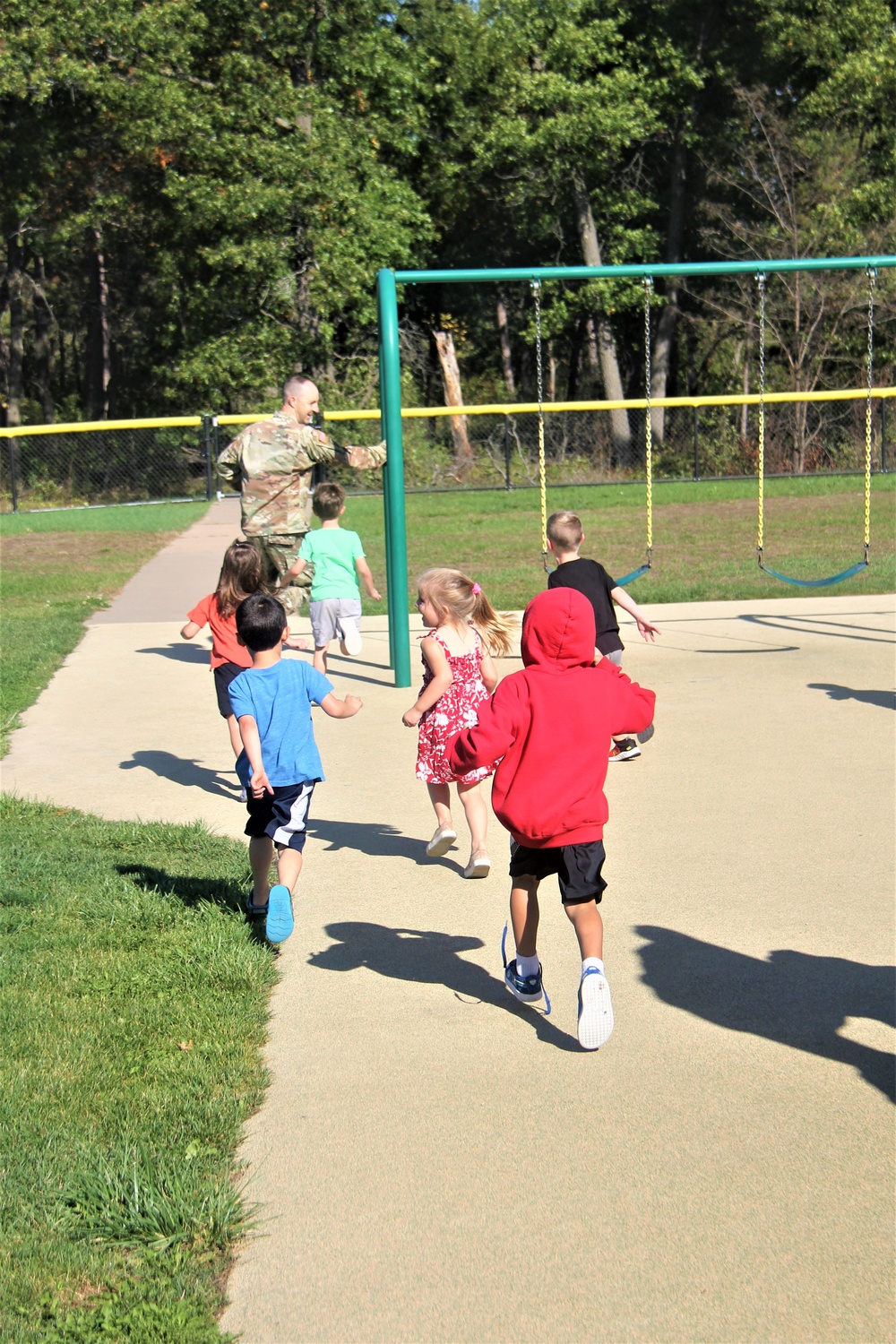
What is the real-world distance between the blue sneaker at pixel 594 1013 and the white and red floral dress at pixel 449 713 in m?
1.74

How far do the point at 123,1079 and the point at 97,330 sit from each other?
1886 inches

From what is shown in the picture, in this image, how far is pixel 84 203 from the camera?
111ft

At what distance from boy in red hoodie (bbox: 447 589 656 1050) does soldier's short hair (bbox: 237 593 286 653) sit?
997 mm

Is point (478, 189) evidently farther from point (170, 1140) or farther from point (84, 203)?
point (170, 1140)

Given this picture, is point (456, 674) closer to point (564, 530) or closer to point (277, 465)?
A: point (564, 530)

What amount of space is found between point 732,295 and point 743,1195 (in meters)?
30.3

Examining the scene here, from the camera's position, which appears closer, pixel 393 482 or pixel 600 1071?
pixel 600 1071

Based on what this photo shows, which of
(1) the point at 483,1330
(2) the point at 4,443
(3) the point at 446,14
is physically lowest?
(1) the point at 483,1330

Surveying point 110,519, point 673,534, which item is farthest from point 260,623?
point 110,519

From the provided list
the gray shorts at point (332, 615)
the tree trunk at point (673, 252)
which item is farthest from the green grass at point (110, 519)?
the tree trunk at point (673, 252)

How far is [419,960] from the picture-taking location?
4.73 meters

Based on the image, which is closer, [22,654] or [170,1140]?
[170,1140]

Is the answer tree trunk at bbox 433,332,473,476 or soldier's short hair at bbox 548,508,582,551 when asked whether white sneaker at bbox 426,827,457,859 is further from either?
tree trunk at bbox 433,332,473,476

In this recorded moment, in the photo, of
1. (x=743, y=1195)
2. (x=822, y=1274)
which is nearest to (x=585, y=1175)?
(x=743, y=1195)
